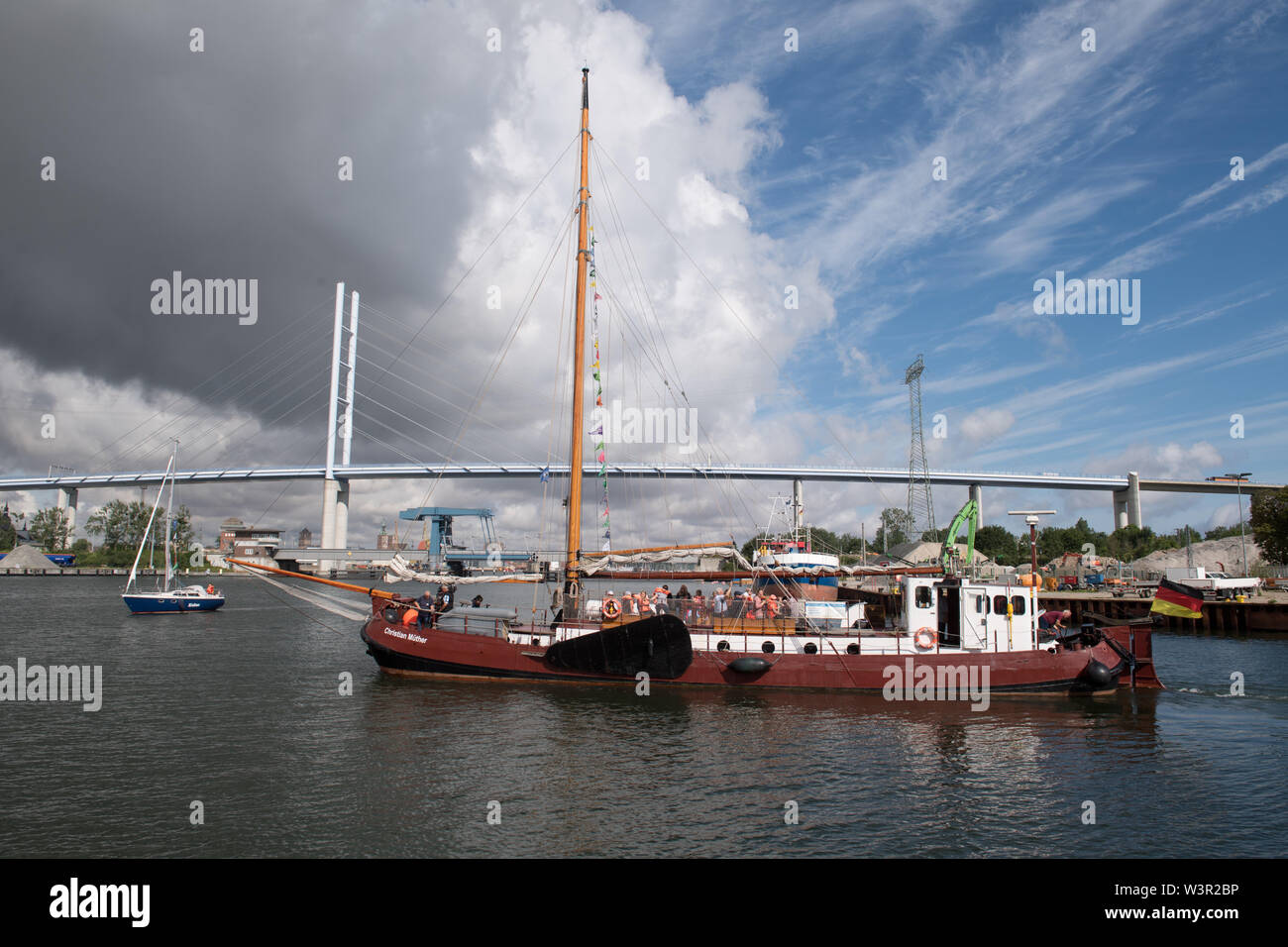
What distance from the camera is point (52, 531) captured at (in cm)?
15012

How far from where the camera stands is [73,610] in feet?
191

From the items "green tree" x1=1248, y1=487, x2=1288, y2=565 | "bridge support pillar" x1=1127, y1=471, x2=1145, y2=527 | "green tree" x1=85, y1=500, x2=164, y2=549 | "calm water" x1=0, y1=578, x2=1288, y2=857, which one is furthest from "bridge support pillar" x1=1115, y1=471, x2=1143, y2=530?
"green tree" x1=85, y1=500, x2=164, y2=549

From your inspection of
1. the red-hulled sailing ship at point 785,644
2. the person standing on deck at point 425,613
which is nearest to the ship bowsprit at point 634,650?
the red-hulled sailing ship at point 785,644

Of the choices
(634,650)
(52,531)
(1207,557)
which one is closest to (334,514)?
(52,531)

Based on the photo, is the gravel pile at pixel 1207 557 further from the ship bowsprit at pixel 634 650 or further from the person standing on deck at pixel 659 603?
the ship bowsprit at pixel 634 650

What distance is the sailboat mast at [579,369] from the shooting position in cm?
2617

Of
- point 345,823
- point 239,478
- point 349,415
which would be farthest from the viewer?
point 239,478

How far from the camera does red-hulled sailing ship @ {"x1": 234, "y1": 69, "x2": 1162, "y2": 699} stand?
23.9 metres

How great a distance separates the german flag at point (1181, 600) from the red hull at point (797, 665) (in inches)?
231

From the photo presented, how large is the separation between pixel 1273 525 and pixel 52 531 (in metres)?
198

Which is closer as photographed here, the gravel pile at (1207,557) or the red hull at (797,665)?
the red hull at (797,665)

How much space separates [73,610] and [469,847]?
63.9 m
